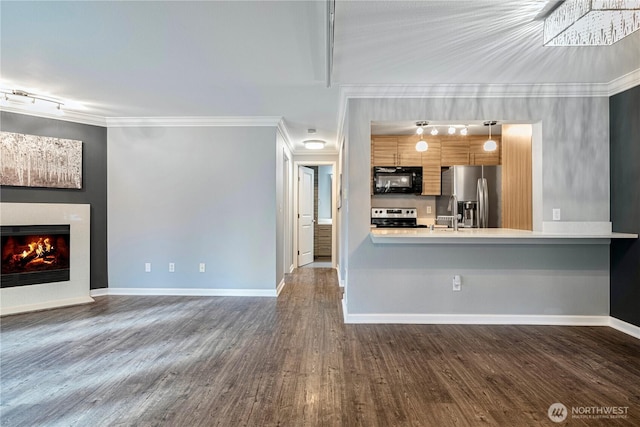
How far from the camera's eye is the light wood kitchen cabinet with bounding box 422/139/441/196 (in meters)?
5.15

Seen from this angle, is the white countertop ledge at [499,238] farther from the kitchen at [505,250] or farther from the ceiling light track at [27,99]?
the ceiling light track at [27,99]

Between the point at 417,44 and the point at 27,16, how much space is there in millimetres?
2703

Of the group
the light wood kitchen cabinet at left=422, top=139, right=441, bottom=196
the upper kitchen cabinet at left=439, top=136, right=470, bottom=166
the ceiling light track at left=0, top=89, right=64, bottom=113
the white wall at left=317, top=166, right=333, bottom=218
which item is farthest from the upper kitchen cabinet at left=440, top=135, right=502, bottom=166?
the ceiling light track at left=0, top=89, right=64, bottom=113

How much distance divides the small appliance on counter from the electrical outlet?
2.13m

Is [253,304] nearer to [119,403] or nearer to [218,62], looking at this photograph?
[119,403]

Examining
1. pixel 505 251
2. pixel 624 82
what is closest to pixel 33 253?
pixel 505 251

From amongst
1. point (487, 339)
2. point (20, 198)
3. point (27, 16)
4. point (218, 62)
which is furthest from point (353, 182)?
point (20, 198)

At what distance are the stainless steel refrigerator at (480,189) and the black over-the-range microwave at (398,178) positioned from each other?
0.50 metres

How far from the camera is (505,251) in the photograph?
3.32 m

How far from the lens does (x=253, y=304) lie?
4.01 meters

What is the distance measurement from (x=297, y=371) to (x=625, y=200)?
3382 mm

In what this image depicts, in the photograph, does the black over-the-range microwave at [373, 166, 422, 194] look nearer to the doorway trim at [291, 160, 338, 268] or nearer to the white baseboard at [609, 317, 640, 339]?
the doorway trim at [291, 160, 338, 268]

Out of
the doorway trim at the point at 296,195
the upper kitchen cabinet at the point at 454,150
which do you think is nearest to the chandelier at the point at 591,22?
the upper kitchen cabinet at the point at 454,150

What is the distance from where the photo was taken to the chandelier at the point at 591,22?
196 centimetres
